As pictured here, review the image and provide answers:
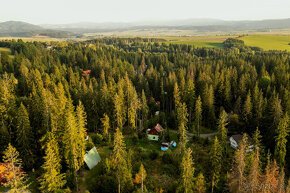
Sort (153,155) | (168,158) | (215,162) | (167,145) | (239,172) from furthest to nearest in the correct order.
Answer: (167,145), (153,155), (168,158), (215,162), (239,172)

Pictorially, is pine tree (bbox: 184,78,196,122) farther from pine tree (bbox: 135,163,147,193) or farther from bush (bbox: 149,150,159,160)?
pine tree (bbox: 135,163,147,193)

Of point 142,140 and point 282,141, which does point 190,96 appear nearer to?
point 142,140

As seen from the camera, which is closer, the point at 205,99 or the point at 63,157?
the point at 63,157

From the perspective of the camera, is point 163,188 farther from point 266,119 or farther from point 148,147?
point 266,119

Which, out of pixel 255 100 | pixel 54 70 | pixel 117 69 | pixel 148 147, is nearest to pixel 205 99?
pixel 255 100

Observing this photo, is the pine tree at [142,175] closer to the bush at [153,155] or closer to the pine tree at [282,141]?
the bush at [153,155]

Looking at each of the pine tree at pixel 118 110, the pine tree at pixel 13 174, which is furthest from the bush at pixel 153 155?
the pine tree at pixel 13 174

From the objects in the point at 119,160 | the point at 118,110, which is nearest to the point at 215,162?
the point at 119,160
